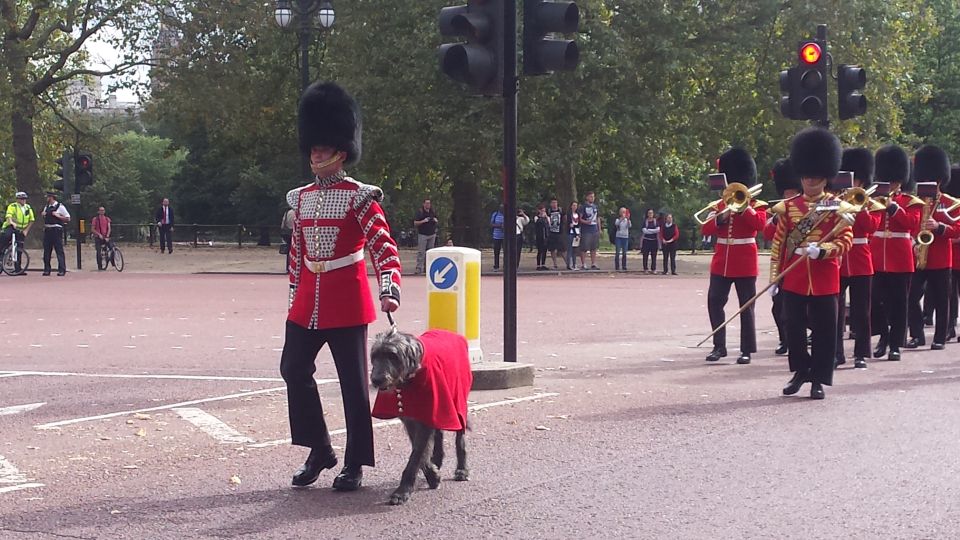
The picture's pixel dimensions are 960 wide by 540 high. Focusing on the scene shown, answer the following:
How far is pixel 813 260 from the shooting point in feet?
32.3

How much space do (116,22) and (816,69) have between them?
2755cm

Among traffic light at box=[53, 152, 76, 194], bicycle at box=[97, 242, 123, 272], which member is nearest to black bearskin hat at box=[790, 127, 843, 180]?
bicycle at box=[97, 242, 123, 272]

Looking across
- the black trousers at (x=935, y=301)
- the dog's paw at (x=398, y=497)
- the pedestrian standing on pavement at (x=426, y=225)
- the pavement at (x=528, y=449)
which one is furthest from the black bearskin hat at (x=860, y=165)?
the pedestrian standing on pavement at (x=426, y=225)

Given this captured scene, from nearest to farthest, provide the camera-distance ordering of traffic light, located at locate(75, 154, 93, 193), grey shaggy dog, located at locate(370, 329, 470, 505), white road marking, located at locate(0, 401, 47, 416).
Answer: grey shaggy dog, located at locate(370, 329, 470, 505)
white road marking, located at locate(0, 401, 47, 416)
traffic light, located at locate(75, 154, 93, 193)

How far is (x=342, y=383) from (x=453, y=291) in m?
3.96

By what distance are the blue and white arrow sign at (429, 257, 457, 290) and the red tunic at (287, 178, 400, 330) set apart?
394cm

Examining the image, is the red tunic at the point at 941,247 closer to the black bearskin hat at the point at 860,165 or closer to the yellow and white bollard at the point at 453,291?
the black bearskin hat at the point at 860,165

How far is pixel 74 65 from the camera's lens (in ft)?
139

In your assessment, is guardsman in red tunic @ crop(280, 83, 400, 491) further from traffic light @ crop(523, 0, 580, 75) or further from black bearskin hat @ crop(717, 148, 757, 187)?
black bearskin hat @ crop(717, 148, 757, 187)

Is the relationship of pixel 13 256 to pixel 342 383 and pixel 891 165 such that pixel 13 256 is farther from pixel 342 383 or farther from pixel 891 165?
pixel 342 383

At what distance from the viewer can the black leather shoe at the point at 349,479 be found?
21.5 ft

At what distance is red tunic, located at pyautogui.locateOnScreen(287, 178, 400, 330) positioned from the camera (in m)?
6.51

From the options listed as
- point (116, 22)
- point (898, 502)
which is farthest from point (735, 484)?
point (116, 22)

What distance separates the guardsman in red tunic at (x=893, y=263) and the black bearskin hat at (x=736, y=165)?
1.33 meters
